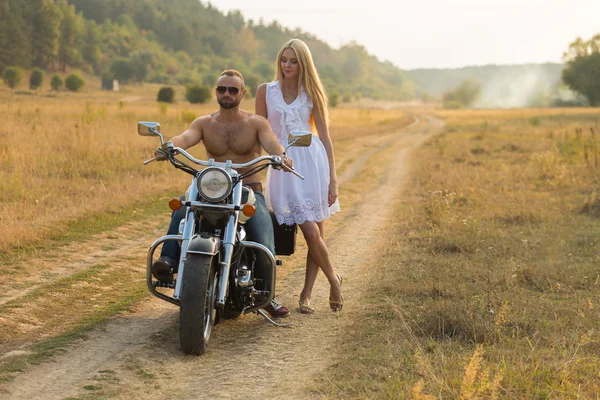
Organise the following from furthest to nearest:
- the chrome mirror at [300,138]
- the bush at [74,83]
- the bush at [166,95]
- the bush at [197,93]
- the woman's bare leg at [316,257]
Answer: the bush at [74,83] < the bush at [166,95] < the bush at [197,93] < the woman's bare leg at [316,257] < the chrome mirror at [300,138]

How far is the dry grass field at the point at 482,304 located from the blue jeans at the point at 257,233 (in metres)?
0.79

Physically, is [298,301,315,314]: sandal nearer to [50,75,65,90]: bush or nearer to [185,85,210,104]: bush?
[185,85,210,104]: bush

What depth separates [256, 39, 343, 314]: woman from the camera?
5727 millimetres

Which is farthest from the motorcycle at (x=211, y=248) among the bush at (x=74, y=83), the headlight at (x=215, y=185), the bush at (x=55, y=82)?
the bush at (x=74, y=83)

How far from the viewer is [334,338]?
531 centimetres

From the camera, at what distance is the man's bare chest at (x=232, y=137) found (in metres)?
5.43

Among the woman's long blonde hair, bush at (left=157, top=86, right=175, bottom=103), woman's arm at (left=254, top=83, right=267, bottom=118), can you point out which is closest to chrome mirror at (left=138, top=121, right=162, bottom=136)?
woman's arm at (left=254, top=83, right=267, bottom=118)

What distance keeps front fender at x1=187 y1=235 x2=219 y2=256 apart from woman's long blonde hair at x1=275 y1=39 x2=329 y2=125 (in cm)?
164

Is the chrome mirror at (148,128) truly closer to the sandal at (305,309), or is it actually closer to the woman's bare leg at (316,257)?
the woman's bare leg at (316,257)

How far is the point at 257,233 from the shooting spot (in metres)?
5.18

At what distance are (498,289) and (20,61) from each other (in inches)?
2788

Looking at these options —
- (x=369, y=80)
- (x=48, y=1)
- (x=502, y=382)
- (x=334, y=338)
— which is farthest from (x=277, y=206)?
(x=369, y=80)

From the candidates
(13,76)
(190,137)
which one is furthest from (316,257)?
(13,76)

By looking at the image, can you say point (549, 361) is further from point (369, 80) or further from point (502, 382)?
point (369, 80)
